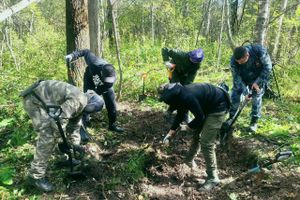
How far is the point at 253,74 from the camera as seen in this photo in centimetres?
615

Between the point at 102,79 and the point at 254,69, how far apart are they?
2961 millimetres

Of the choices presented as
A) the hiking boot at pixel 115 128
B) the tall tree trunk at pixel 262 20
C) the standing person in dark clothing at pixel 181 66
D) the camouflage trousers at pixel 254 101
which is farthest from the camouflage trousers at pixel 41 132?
the tall tree trunk at pixel 262 20

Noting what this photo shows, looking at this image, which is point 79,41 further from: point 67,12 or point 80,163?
point 80,163

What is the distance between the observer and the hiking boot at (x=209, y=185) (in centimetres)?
474

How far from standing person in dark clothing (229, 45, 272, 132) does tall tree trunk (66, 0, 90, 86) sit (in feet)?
11.1

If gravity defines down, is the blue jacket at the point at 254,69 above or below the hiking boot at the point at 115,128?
above

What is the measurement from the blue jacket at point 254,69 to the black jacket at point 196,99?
1632 millimetres

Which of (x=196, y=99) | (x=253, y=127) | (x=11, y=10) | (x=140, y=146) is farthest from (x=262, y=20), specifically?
(x=11, y=10)

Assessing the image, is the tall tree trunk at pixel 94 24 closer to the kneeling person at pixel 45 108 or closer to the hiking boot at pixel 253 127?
the kneeling person at pixel 45 108

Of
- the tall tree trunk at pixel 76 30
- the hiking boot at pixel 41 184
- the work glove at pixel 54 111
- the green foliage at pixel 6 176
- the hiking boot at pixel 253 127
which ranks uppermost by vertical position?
the tall tree trunk at pixel 76 30

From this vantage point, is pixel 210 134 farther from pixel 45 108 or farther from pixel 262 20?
pixel 262 20

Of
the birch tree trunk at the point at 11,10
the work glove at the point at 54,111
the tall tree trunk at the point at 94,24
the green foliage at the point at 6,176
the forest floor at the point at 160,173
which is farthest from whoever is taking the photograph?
the tall tree trunk at the point at 94,24

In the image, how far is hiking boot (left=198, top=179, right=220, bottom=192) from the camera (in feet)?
15.6

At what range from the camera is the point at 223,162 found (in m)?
5.62
